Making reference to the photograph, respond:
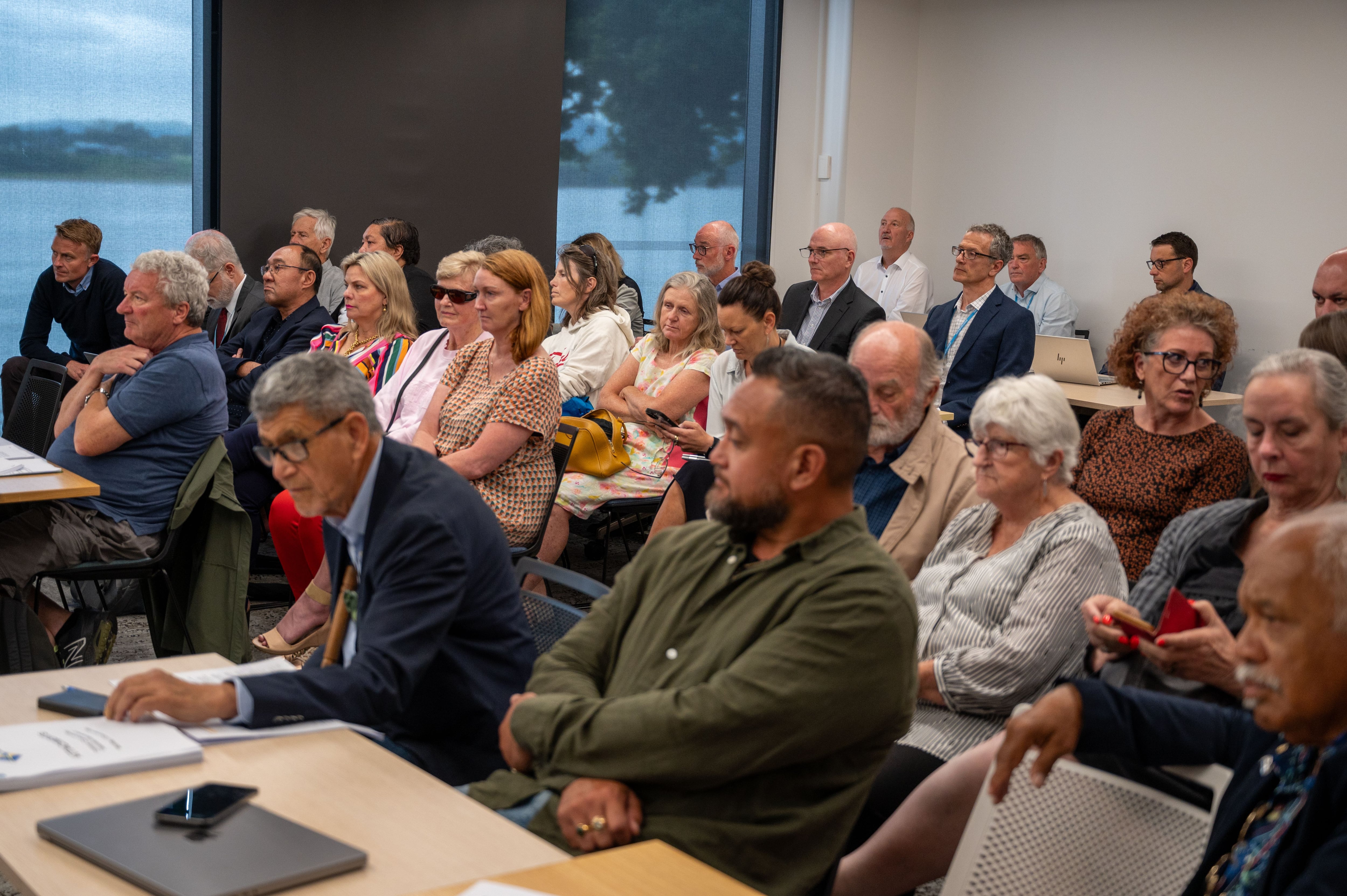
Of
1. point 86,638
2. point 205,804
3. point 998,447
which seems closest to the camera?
point 205,804

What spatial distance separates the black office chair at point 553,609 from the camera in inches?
87.8

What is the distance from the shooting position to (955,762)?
2100 millimetres

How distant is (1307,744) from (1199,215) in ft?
24.1

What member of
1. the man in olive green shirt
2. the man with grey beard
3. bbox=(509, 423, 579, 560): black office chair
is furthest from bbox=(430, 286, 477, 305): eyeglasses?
the man in olive green shirt

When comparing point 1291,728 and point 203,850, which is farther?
point 203,850

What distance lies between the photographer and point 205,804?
1.50 meters

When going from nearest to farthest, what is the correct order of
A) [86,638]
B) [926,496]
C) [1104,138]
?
[926,496] → [86,638] → [1104,138]

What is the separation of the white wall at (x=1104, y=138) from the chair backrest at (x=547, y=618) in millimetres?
6509

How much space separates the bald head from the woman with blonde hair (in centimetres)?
235

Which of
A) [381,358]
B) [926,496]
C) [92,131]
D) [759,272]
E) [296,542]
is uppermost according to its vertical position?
[92,131]

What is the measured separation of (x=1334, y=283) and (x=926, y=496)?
2.66 meters

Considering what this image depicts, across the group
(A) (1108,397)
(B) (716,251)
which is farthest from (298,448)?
(B) (716,251)

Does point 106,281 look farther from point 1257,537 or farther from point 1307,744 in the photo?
point 1307,744

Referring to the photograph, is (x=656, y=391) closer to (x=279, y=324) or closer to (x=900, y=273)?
(x=279, y=324)
